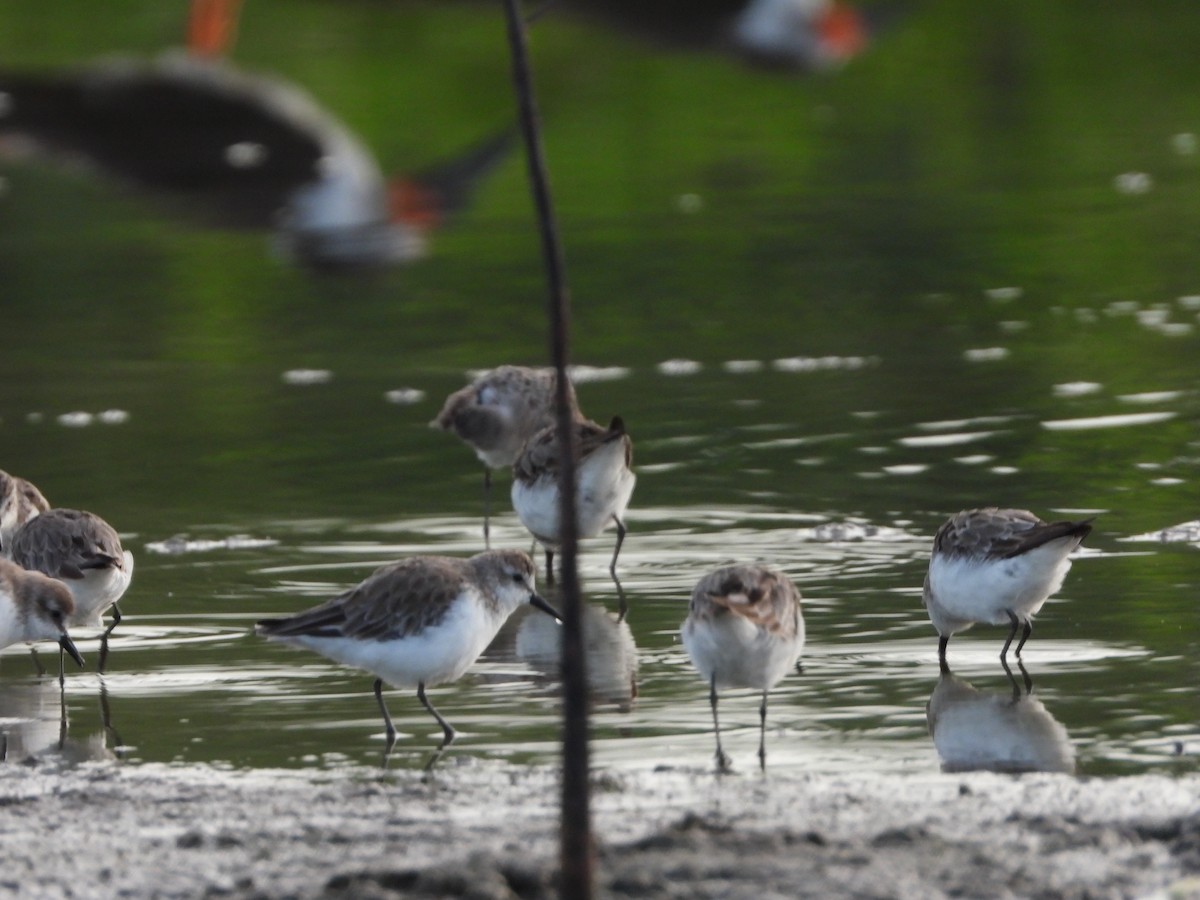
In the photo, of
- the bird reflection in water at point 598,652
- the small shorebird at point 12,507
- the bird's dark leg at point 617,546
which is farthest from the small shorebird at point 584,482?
the small shorebird at point 12,507

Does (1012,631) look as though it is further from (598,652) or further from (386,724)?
(386,724)

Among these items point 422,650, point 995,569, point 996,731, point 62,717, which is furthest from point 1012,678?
point 62,717

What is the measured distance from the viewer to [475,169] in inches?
981

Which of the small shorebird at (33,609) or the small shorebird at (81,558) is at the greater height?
the small shorebird at (81,558)

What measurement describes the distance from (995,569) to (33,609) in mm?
3921

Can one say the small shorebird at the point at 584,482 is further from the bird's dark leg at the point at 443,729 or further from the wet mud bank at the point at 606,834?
the wet mud bank at the point at 606,834

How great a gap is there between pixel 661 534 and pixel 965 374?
405cm

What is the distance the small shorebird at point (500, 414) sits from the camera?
1308 centimetres

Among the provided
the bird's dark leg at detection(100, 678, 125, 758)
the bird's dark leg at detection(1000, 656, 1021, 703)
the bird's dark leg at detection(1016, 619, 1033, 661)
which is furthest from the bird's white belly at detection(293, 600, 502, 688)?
the bird's dark leg at detection(1016, 619, 1033, 661)

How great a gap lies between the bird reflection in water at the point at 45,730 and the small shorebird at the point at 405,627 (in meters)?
0.81

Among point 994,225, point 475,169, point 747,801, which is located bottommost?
point 747,801

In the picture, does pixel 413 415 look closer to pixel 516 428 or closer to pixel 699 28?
pixel 516 428

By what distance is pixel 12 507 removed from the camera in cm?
1172

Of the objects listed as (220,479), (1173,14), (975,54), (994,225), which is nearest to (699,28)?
(975,54)
